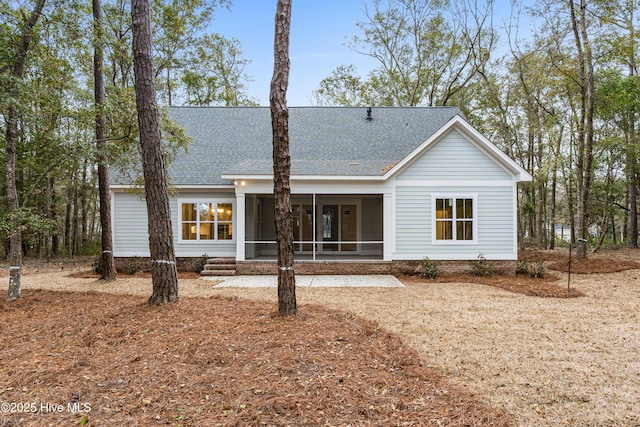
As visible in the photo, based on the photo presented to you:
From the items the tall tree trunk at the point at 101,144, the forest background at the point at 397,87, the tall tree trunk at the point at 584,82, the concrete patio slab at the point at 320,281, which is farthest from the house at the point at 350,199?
the tall tree trunk at the point at 584,82

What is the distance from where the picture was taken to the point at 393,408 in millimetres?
2855

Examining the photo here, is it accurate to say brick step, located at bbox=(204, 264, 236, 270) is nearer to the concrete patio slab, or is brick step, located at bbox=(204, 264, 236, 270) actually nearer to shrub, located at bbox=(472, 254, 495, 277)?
the concrete patio slab

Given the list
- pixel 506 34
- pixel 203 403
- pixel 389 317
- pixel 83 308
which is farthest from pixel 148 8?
pixel 506 34

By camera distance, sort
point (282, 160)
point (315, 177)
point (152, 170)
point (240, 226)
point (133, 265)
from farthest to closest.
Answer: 1. point (133, 265)
2. point (240, 226)
3. point (315, 177)
4. point (152, 170)
5. point (282, 160)

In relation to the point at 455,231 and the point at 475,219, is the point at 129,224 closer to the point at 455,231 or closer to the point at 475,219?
the point at 455,231

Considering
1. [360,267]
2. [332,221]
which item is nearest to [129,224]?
[332,221]

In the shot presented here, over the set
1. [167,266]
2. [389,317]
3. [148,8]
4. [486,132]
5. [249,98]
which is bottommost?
[389,317]

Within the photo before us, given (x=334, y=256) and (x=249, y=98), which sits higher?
(x=249, y=98)

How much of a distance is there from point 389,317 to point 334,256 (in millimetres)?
7237

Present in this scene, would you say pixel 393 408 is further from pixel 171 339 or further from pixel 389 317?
pixel 389 317

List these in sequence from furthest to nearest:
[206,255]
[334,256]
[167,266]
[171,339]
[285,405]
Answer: [334,256] → [206,255] → [167,266] → [171,339] → [285,405]

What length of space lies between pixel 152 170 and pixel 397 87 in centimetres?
2133

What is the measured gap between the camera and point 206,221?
12.2 metres

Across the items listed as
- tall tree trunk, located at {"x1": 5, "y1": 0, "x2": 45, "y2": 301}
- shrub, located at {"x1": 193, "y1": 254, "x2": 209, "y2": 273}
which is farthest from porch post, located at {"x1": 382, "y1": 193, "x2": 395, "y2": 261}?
tall tree trunk, located at {"x1": 5, "y1": 0, "x2": 45, "y2": 301}
